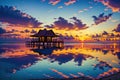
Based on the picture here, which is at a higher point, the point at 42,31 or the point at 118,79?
the point at 42,31

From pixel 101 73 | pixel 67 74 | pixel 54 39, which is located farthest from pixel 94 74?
pixel 54 39

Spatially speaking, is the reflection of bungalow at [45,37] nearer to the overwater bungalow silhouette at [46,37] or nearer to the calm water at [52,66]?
the overwater bungalow silhouette at [46,37]

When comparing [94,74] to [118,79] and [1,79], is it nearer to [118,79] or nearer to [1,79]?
[118,79]

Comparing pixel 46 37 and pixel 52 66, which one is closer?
pixel 52 66

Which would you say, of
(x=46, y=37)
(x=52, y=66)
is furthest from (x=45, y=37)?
(x=52, y=66)

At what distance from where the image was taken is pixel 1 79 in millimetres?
10227

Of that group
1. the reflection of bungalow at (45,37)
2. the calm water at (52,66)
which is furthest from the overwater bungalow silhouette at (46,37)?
the calm water at (52,66)

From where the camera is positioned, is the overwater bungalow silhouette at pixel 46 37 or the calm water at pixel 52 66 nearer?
the calm water at pixel 52 66

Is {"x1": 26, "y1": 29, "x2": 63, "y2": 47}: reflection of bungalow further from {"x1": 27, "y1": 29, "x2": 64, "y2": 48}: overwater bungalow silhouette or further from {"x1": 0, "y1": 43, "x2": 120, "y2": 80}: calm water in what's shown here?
{"x1": 0, "y1": 43, "x2": 120, "y2": 80}: calm water

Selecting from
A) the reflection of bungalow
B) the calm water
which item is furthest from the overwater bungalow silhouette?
the calm water

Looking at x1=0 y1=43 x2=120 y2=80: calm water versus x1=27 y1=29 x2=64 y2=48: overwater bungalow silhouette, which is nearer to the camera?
x1=0 y1=43 x2=120 y2=80: calm water

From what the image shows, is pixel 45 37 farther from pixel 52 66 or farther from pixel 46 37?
pixel 52 66

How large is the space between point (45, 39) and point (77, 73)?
118ft

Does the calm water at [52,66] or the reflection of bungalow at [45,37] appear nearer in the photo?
the calm water at [52,66]
